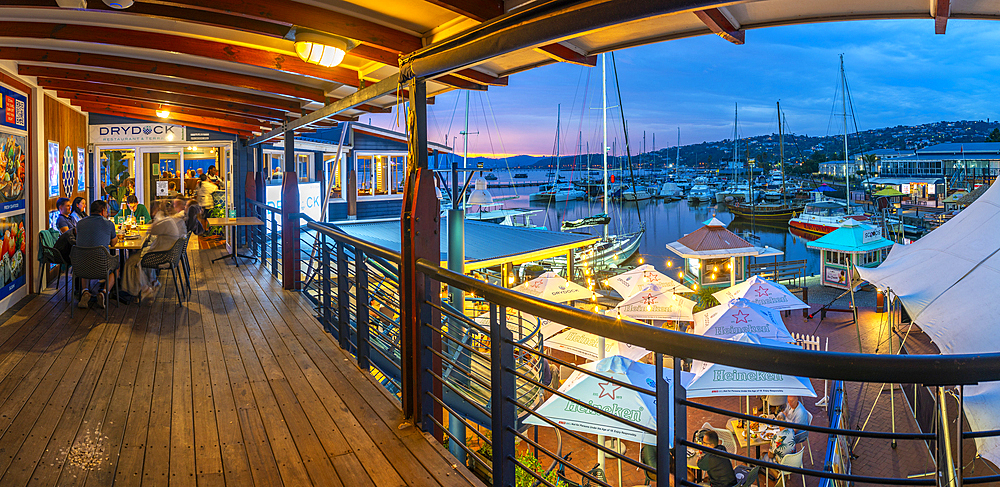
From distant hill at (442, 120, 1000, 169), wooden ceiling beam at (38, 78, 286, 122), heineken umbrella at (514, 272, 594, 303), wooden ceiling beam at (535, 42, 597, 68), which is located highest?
distant hill at (442, 120, 1000, 169)

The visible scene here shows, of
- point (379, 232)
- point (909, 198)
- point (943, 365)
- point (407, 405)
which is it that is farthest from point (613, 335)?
point (909, 198)

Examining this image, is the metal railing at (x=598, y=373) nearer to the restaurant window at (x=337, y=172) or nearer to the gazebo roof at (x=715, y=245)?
the restaurant window at (x=337, y=172)

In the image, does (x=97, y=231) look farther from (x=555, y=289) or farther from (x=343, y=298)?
(x=555, y=289)

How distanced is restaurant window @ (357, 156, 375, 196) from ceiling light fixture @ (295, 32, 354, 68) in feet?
42.9

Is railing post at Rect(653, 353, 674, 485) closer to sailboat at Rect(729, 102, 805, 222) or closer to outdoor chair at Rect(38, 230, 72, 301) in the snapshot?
outdoor chair at Rect(38, 230, 72, 301)

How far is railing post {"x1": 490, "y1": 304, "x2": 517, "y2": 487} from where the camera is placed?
6.88ft

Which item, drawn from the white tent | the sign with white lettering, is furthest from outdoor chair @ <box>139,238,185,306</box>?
the white tent

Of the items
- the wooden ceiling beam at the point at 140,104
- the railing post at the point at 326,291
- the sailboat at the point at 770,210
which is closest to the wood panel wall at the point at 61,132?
the wooden ceiling beam at the point at 140,104

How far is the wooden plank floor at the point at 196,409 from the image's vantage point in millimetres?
2459

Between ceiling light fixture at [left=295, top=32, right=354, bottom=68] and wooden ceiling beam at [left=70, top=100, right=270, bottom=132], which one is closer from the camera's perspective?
ceiling light fixture at [left=295, top=32, right=354, bottom=68]

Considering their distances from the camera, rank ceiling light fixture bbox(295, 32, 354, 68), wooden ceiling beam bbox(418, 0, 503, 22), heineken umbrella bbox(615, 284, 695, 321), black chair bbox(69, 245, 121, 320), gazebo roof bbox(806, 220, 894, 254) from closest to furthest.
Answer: wooden ceiling beam bbox(418, 0, 503, 22) < ceiling light fixture bbox(295, 32, 354, 68) < black chair bbox(69, 245, 121, 320) < heineken umbrella bbox(615, 284, 695, 321) < gazebo roof bbox(806, 220, 894, 254)

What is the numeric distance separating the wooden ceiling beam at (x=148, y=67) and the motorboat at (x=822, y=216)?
41259 millimetres

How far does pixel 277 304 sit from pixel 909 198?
55.0 metres

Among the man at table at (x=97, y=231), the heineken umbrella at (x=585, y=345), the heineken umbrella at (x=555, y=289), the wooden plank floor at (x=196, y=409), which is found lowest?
the heineken umbrella at (x=585, y=345)
